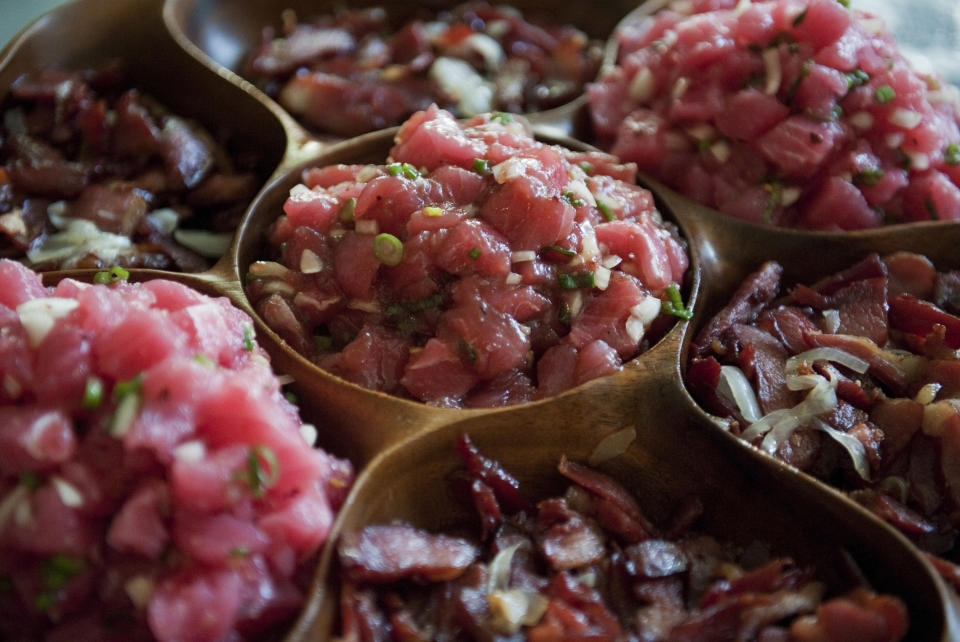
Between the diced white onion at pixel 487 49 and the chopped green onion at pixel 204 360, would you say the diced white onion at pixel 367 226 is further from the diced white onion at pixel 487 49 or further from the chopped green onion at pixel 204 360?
the diced white onion at pixel 487 49

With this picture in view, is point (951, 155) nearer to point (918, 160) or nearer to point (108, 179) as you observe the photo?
point (918, 160)

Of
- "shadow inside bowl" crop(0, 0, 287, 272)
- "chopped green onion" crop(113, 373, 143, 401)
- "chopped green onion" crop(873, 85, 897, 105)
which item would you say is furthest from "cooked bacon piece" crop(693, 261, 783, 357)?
"shadow inside bowl" crop(0, 0, 287, 272)

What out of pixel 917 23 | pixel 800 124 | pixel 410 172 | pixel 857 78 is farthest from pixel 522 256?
pixel 917 23

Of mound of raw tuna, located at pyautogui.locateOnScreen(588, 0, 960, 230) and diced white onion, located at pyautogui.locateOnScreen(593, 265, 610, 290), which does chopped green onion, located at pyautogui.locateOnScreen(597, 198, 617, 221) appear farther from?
mound of raw tuna, located at pyautogui.locateOnScreen(588, 0, 960, 230)

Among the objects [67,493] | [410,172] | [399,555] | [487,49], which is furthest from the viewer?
[487,49]

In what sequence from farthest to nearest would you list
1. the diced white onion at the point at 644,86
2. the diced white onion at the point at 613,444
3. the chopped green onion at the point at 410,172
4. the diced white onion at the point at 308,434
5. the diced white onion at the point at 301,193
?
the diced white onion at the point at 644,86 → the diced white onion at the point at 301,193 → the chopped green onion at the point at 410,172 → the diced white onion at the point at 613,444 → the diced white onion at the point at 308,434

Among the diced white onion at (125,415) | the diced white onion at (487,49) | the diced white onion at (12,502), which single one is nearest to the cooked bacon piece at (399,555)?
the diced white onion at (125,415)
